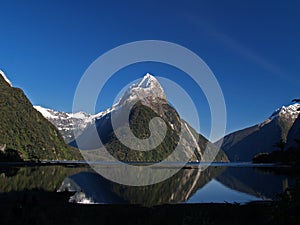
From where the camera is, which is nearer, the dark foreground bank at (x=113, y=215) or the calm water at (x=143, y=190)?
the dark foreground bank at (x=113, y=215)

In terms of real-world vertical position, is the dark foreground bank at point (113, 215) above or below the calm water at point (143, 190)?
below

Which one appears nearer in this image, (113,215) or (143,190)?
(113,215)

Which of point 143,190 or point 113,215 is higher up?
point 143,190

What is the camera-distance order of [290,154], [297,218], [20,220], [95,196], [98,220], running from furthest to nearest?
[95,196] < [98,220] < [20,220] < [290,154] < [297,218]

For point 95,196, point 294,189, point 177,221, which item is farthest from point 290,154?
point 95,196

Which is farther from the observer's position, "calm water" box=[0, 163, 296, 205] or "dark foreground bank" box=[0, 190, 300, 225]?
"calm water" box=[0, 163, 296, 205]

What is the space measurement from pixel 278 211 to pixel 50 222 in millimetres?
28922

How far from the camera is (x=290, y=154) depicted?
11984mm

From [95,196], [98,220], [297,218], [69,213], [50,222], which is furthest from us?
[95,196]

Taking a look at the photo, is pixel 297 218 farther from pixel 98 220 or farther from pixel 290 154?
pixel 98 220

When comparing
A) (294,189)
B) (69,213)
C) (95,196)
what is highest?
(95,196)

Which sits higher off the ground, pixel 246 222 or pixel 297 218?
pixel 246 222

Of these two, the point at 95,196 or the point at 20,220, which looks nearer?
the point at 20,220

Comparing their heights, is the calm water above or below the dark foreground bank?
above
